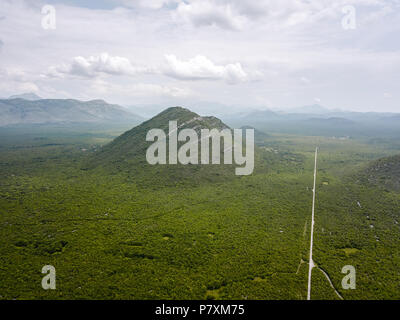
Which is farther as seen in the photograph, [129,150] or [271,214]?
[129,150]

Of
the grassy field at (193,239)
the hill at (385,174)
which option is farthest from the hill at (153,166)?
the hill at (385,174)

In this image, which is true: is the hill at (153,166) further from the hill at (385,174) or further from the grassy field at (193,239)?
the hill at (385,174)

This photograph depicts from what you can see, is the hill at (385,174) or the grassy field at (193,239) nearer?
the grassy field at (193,239)

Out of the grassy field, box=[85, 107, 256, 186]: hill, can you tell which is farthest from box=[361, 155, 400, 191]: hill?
box=[85, 107, 256, 186]: hill

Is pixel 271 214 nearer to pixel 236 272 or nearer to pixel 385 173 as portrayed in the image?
pixel 236 272

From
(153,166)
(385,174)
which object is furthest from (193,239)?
(385,174)

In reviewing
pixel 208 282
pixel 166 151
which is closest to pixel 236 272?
pixel 208 282

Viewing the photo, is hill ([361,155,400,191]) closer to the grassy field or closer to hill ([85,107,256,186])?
the grassy field

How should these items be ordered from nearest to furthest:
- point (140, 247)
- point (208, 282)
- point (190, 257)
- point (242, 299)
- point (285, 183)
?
1. point (242, 299)
2. point (208, 282)
3. point (190, 257)
4. point (140, 247)
5. point (285, 183)
